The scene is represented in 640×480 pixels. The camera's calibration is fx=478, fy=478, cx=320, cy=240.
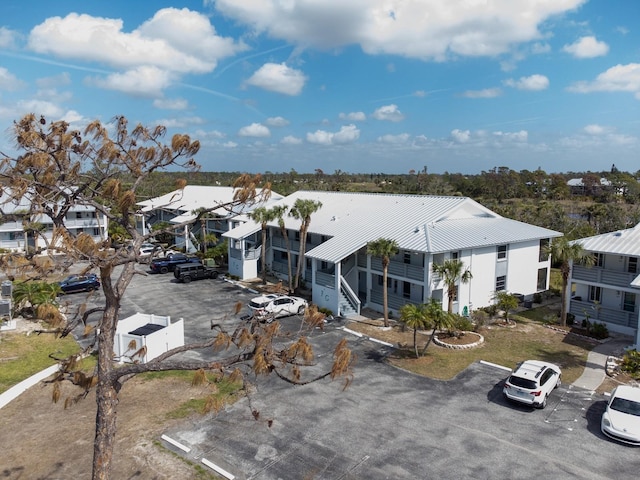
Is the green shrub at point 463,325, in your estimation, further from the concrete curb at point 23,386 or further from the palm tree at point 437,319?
the concrete curb at point 23,386

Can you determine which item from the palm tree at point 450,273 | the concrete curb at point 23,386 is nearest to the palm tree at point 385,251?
the palm tree at point 450,273

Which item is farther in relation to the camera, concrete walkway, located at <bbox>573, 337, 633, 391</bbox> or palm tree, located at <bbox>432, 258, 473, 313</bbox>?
palm tree, located at <bbox>432, 258, 473, 313</bbox>

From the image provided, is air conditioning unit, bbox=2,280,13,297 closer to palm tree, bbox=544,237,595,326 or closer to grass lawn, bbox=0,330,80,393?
grass lawn, bbox=0,330,80,393

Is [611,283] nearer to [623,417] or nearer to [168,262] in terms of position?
[623,417]

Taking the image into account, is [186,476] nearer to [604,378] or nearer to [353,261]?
[604,378]

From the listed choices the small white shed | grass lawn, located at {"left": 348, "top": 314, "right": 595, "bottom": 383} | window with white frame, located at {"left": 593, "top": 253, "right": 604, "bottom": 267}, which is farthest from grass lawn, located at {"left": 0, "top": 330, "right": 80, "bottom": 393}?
window with white frame, located at {"left": 593, "top": 253, "right": 604, "bottom": 267}

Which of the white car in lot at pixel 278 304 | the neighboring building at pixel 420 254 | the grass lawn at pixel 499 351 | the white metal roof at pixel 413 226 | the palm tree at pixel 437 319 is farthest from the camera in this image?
the white metal roof at pixel 413 226

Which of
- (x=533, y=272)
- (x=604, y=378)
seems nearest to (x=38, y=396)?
(x=604, y=378)

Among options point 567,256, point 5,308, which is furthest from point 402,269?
point 5,308
